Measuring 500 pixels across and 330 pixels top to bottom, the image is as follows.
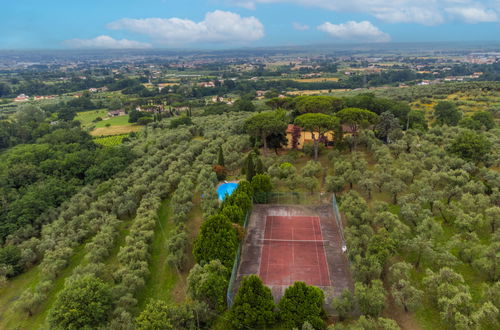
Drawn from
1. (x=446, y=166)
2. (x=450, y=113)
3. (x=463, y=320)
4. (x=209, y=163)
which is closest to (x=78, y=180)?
(x=209, y=163)

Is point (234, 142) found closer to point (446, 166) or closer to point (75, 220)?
point (75, 220)

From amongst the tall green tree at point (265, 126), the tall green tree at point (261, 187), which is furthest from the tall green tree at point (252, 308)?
the tall green tree at point (265, 126)

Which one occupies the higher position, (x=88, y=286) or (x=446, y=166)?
(x=446, y=166)

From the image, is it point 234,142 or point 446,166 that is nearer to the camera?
point 446,166

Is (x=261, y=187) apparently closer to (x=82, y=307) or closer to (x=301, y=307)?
(x=301, y=307)

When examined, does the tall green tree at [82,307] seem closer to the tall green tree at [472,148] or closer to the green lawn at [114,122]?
the tall green tree at [472,148]

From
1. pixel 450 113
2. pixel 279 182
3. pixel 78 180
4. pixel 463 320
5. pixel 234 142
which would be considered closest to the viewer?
pixel 463 320
